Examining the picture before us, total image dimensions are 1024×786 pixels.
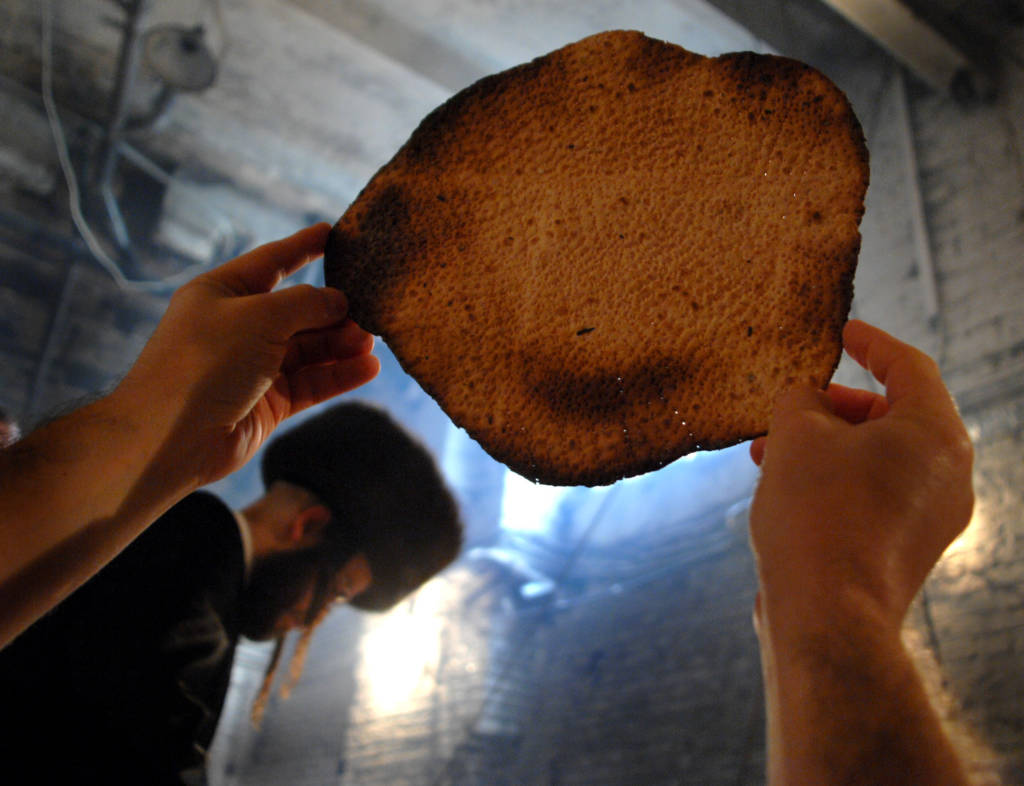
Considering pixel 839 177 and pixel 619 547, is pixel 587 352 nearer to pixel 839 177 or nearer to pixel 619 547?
pixel 839 177

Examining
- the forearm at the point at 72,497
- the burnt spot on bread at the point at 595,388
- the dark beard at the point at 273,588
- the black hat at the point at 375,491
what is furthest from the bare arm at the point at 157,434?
the black hat at the point at 375,491

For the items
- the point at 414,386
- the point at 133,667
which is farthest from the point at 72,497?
the point at 414,386

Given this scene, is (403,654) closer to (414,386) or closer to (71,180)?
(414,386)

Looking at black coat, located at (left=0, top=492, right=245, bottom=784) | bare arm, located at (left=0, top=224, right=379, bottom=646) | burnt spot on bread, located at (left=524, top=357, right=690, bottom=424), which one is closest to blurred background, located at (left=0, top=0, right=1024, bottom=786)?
black coat, located at (left=0, top=492, right=245, bottom=784)

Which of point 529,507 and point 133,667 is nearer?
point 133,667

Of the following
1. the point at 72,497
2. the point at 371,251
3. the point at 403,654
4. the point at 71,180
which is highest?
the point at 371,251

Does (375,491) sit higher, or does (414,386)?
(375,491)

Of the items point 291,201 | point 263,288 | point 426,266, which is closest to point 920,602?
point 426,266
